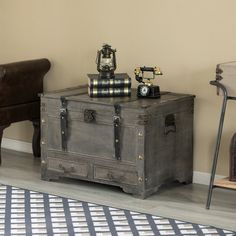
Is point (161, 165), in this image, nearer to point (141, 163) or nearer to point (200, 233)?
point (141, 163)

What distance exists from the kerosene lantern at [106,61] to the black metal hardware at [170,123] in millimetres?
475

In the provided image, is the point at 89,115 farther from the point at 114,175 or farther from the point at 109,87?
the point at 114,175

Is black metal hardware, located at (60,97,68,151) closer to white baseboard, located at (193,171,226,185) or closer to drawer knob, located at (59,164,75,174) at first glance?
drawer knob, located at (59,164,75,174)

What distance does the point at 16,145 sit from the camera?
18.4 ft

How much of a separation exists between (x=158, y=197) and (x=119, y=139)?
0.44 metres

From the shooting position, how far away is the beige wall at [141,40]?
4.50 m

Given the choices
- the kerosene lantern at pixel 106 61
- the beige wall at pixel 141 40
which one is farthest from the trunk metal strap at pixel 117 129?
the beige wall at pixel 141 40

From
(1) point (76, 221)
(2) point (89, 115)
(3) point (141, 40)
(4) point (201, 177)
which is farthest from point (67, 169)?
(3) point (141, 40)

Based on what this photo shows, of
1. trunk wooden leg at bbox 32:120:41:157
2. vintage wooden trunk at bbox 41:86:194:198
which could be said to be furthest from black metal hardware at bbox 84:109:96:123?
trunk wooden leg at bbox 32:120:41:157

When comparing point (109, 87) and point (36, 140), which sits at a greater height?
point (109, 87)

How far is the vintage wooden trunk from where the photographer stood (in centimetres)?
427

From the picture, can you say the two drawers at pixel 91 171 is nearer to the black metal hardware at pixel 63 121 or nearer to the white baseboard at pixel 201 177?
the black metal hardware at pixel 63 121

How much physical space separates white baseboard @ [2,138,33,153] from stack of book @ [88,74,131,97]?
3.99 ft

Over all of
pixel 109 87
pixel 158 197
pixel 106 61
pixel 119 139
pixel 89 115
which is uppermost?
pixel 106 61
